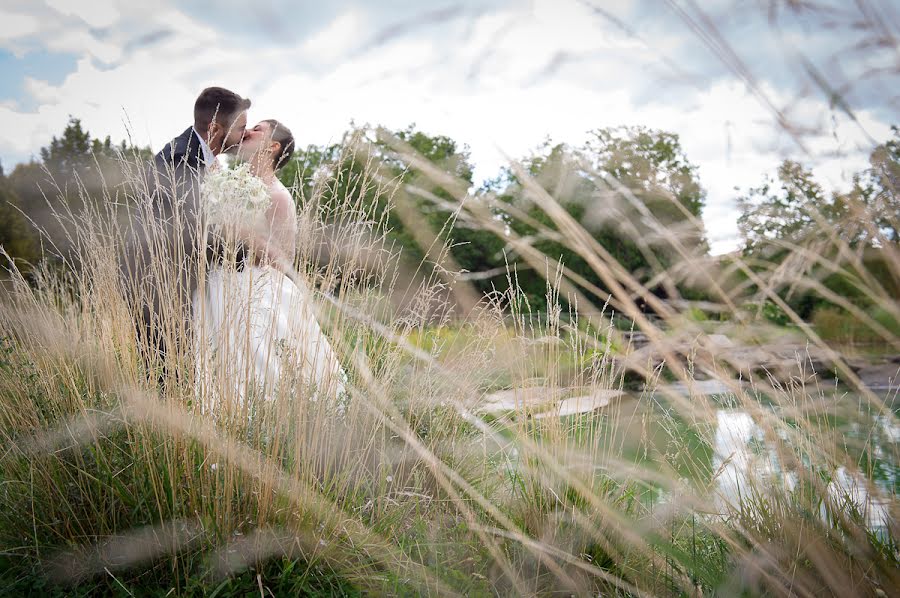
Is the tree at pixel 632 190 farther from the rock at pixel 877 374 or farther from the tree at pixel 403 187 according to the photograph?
the rock at pixel 877 374

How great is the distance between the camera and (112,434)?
2119mm

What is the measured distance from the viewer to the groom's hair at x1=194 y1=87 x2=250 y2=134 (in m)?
4.13

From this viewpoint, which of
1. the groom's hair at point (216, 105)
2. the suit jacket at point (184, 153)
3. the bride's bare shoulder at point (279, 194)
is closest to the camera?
the suit jacket at point (184, 153)

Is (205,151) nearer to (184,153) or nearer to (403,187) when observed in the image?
(184,153)

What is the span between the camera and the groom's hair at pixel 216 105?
4129 millimetres

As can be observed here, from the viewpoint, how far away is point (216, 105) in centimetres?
419

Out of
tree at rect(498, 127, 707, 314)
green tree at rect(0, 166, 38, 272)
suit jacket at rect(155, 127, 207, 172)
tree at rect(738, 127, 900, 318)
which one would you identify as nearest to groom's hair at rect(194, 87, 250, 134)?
suit jacket at rect(155, 127, 207, 172)

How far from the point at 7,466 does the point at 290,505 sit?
106 centimetres

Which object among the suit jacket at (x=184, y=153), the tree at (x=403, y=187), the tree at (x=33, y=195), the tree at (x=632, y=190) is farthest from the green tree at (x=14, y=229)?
the tree at (x=632, y=190)

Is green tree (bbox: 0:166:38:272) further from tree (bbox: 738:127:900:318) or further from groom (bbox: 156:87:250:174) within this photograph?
tree (bbox: 738:127:900:318)

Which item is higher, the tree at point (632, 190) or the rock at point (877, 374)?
the tree at point (632, 190)

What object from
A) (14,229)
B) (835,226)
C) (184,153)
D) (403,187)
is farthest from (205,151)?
(14,229)

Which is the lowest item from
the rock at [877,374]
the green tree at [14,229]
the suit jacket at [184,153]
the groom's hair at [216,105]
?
the rock at [877,374]

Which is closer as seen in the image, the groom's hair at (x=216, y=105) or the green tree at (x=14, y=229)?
the groom's hair at (x=216, y=105)
